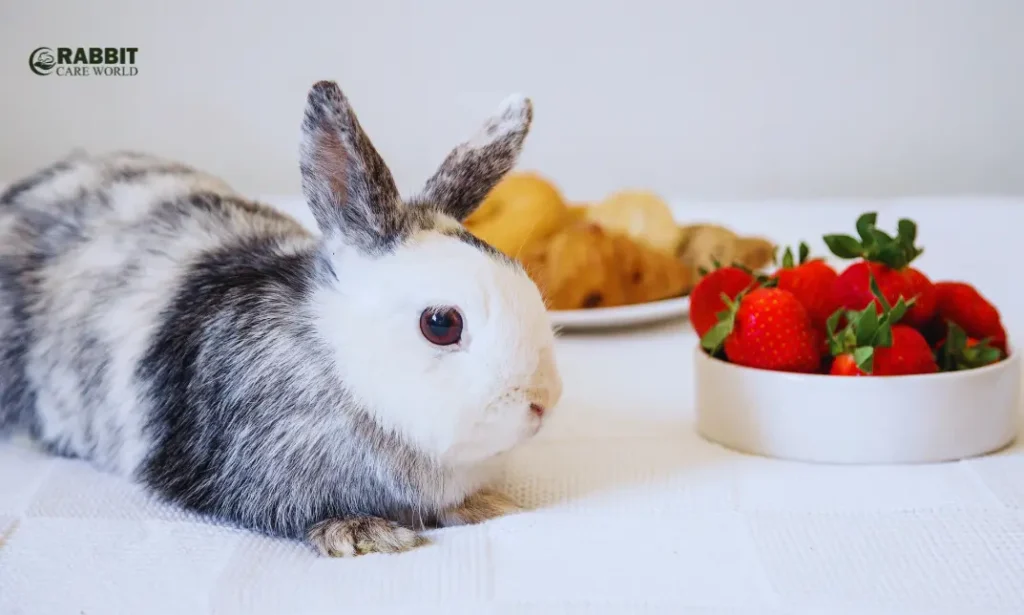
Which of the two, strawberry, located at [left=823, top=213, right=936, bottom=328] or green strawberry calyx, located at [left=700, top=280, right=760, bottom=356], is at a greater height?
strawberry, located at [left=823, top=213, right=936, bottom=328]

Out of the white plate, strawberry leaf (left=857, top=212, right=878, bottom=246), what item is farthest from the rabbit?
the white plate

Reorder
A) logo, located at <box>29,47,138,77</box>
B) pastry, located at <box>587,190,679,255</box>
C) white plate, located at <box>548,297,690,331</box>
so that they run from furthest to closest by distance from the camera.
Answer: logo, located at <box>29,47,138,77</box> → pastry, located at <box>587,190,679,255</box> → white plate, located at <box>548,297,690,331</box>

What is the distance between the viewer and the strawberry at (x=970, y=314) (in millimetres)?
1079

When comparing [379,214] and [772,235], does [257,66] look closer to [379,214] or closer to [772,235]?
[772,235]

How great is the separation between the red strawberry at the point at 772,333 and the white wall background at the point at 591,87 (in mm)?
1213

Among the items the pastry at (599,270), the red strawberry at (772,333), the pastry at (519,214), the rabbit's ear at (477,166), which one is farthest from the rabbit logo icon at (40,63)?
the red strawberry at (772,333)

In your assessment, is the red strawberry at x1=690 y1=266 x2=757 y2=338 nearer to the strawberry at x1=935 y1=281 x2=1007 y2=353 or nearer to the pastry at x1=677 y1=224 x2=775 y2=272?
the strawberry at x1=935 y1=281 x2=1007 y2=353

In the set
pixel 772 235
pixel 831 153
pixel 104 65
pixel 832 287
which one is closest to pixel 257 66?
pixel 104 65

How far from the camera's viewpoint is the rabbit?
795 millimetres

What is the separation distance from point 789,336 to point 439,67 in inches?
50.8

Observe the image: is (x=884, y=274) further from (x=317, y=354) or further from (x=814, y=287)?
(x=317, y=354)

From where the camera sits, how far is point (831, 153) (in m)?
2.26

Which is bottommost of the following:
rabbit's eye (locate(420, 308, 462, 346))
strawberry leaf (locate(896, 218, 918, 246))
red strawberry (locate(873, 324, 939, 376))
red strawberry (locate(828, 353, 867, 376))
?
red strawberry (locate(828, 353, 867, 376))

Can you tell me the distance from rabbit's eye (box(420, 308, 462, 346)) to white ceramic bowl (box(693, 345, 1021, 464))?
36cm
